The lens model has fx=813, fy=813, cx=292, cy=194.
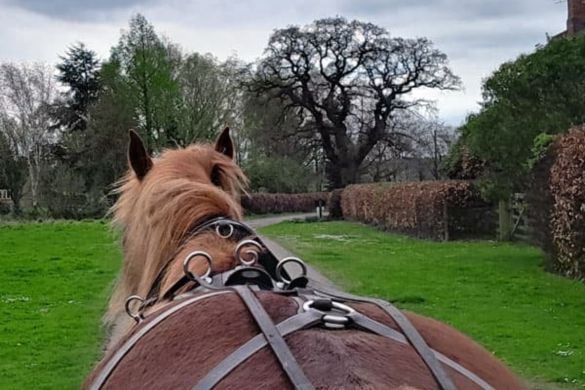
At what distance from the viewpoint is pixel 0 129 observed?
2032 inches

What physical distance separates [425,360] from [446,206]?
23592 mm

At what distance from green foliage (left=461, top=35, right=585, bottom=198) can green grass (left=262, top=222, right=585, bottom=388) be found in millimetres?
2300

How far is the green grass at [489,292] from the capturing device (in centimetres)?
796

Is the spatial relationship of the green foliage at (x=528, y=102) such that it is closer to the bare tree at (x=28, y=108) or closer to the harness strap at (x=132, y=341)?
the harness strap at (x=132, y=341)

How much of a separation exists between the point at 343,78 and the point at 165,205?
55.1 metres

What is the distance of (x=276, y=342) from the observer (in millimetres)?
1822

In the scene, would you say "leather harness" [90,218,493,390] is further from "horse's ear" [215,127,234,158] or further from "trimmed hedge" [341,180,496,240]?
"trimmed hedge" [341,180,496,240]

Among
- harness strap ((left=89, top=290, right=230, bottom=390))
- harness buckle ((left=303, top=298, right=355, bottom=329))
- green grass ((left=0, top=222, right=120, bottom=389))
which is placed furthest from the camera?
green grass ((left=0, top=222, right=120, bottom=389))

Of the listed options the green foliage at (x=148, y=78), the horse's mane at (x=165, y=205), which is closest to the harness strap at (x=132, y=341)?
the horse's mane at (x=165, y=205)

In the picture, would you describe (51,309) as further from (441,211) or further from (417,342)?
(441,211)

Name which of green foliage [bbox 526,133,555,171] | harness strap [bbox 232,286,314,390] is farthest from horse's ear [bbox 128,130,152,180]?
green foliage [bbox 526,133,555,171]

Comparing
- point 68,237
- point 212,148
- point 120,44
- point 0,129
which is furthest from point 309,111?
point 212,148

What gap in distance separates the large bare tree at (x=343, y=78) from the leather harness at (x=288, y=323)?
52.7 m

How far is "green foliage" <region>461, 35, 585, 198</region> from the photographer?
46.9 ft
